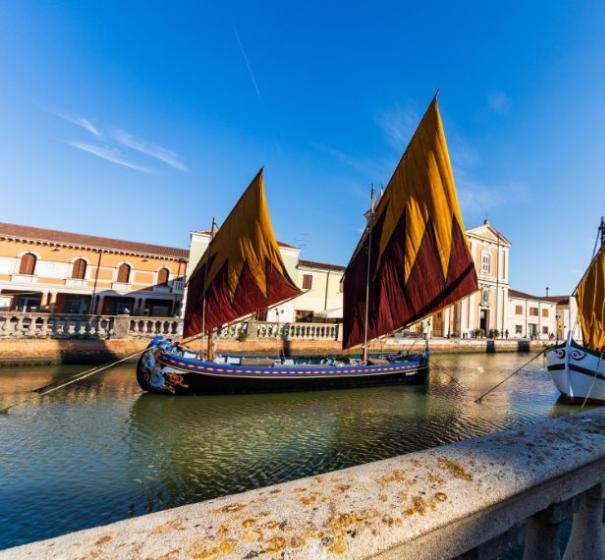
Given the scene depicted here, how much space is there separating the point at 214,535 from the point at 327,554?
369 mm

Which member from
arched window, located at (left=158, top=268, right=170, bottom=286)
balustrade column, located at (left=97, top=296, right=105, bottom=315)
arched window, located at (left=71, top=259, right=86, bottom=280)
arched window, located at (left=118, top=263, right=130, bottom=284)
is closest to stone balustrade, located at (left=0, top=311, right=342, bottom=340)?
balustrade column, located at (left=97, top=296, right=105, bottom=315)

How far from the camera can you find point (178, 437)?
8141 millimetres

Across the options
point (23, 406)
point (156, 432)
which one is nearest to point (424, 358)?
point (156, 432)

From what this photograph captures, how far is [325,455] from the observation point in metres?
7.32

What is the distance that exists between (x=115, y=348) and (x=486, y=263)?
4391 cm

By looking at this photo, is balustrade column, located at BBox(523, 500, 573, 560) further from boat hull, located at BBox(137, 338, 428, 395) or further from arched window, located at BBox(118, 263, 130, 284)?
arched window, located at BBox(118, 263, 130, 284)

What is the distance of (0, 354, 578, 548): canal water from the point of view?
17.7 feet

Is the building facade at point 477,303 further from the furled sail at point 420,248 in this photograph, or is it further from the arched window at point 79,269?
the furled sail at point 420,248

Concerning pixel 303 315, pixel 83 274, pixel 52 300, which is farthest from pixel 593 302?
pixel 52 300

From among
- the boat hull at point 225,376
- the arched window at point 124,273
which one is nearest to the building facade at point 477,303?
the arched window at point 124,273

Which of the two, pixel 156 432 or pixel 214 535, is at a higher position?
pixel 214 535

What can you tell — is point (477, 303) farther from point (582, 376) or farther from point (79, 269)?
point (79, 269)

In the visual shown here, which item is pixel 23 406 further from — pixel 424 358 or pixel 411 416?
pixel 424 358

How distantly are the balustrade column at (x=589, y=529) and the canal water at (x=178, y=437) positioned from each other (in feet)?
16.4
